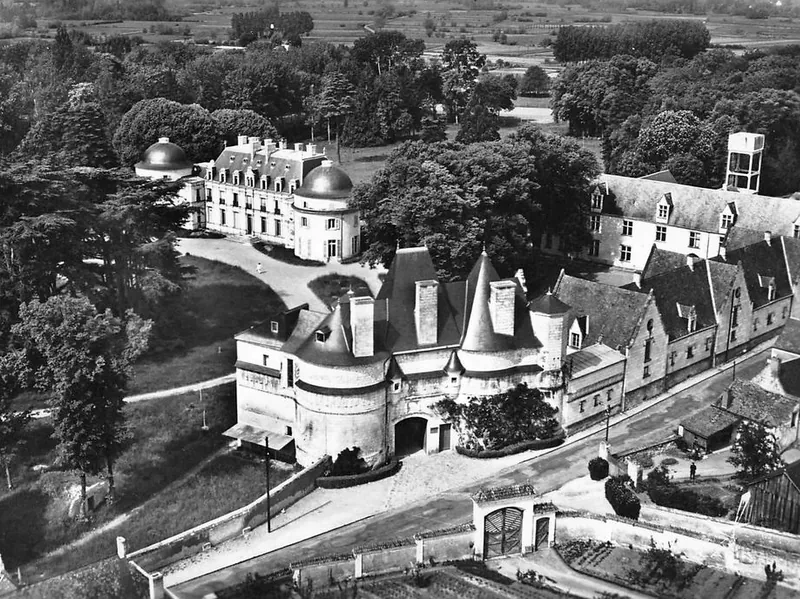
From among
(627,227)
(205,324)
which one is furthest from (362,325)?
(627,227)

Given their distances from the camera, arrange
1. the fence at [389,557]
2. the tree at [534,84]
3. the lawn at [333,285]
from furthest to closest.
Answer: the tree at [534,84]
the lawn at [333,285]
the fence at [389,557]

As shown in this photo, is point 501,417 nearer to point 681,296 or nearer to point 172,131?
point 681,296

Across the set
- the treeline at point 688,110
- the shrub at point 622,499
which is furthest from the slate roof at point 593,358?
the treeline at point 688,110

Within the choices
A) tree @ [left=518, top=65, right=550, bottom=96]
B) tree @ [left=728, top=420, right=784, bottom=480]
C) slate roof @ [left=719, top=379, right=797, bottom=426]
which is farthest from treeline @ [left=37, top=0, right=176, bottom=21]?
tree @ [left=728, top=420, right=784, bottom=480]

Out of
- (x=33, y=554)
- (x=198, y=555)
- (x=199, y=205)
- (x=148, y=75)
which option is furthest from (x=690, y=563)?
(x=148, y=75)

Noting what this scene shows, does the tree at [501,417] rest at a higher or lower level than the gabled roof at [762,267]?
lower

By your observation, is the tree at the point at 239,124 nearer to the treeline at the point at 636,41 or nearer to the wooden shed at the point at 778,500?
the treeline at the point at 636,41
